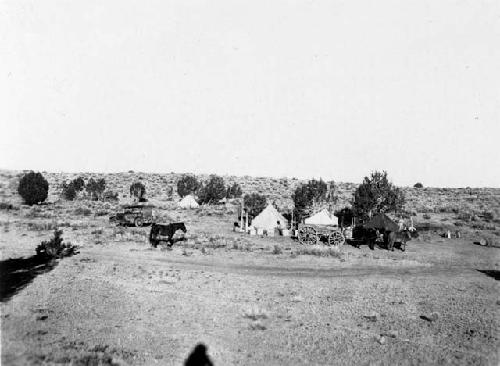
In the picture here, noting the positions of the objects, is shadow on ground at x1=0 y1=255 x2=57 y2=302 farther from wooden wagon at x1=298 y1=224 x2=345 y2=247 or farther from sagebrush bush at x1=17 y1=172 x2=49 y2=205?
sagebrush bush at x1=17 y1=172 x2=49 y2=205

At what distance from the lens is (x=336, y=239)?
101 feet

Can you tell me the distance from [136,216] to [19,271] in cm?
2102

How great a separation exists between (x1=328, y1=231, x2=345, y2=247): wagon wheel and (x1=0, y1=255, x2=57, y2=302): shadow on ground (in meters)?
19.2

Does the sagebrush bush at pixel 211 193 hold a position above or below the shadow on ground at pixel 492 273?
above

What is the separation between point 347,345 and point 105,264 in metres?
14.5

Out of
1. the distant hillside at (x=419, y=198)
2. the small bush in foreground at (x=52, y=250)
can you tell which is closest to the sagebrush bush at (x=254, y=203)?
the distant hillside at (x=419, y=198)

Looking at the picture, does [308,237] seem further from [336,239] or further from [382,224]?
[382,224]

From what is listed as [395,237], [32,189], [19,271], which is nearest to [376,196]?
[395,237]

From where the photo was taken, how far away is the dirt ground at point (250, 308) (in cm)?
1064

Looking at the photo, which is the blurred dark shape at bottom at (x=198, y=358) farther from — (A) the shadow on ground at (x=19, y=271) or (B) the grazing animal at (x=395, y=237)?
(B) the grazing animal at (x=395, y=237)

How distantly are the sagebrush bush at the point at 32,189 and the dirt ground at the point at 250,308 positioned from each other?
29.0 m

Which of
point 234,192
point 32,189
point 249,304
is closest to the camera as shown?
point 249,304

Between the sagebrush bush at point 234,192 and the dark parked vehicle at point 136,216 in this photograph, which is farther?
the sagebrush bush at point 234,192

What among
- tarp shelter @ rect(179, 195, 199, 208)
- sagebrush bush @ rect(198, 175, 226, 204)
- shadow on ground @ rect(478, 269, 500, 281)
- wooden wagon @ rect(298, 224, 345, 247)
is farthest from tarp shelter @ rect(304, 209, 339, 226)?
sagebrush bush @ rect(198, 175, 226, 204)
